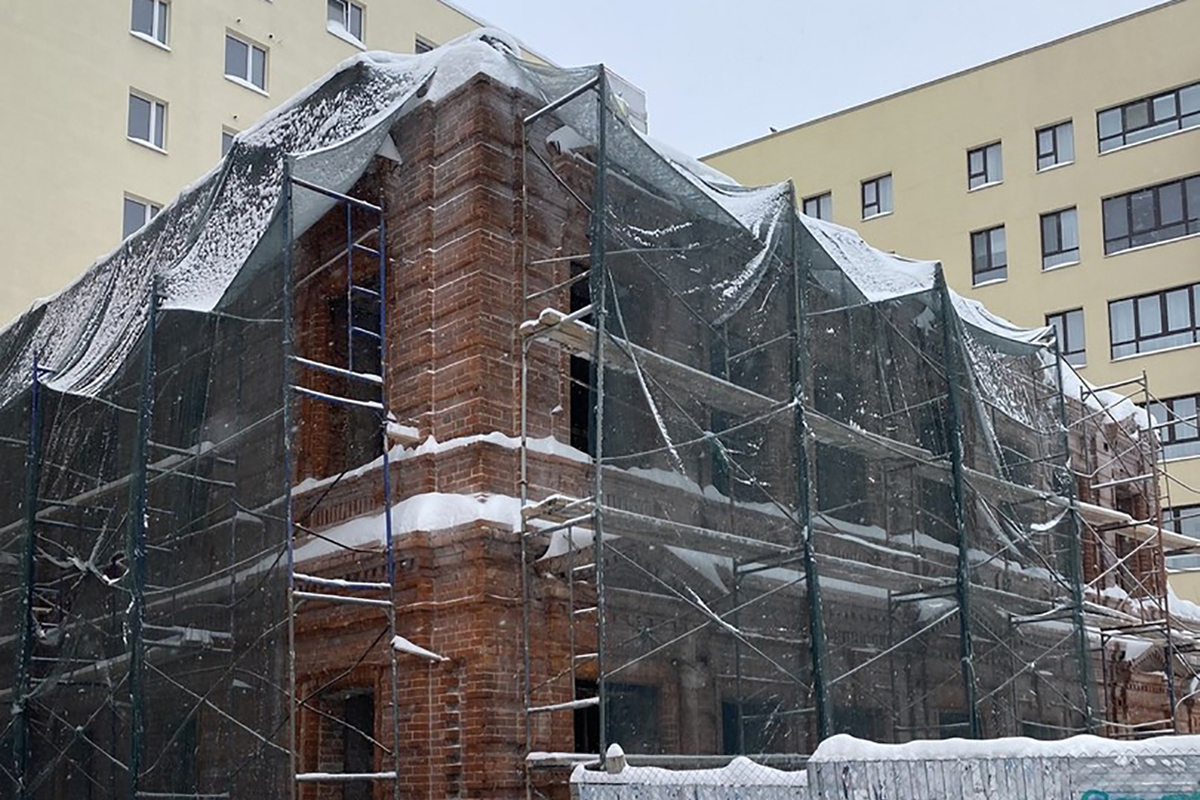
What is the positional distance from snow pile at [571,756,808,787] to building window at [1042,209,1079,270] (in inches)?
1117

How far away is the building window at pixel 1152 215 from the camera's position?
3309 cm

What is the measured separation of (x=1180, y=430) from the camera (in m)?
33.3

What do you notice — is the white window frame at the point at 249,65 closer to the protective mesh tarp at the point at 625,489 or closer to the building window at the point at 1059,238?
the protective mesh tarp at the point at 625,489

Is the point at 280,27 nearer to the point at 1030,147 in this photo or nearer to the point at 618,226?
the point at 1030,147

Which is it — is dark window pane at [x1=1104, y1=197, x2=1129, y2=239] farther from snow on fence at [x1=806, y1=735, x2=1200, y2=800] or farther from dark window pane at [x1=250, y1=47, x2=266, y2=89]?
snow on fence at [x1=806, y1=735, x2=1200, y2=800]

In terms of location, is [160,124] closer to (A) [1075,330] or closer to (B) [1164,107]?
(A) [1075,330]

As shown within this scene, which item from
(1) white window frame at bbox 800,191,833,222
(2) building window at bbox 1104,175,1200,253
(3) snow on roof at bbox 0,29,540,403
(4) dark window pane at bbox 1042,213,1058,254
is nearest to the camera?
(3) snow on roof at bbox 0,29,540,403

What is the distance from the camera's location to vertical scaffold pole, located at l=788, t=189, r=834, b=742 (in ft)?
37.7

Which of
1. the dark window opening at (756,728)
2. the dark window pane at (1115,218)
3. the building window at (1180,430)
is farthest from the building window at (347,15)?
the dark window opening at (756,728)

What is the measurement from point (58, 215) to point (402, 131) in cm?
1687

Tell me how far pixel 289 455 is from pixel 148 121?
2066 cm

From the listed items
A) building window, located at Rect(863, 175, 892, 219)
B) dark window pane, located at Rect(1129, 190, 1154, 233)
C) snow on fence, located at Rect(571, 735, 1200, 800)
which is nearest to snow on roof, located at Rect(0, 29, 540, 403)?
snow on fence, located at Rect(571, 735, 1200, 800)

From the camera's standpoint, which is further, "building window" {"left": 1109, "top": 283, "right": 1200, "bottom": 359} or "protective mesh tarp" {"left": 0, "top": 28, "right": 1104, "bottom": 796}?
"building window" {"left": 1109, "top": 283, "right": 1200, "bottom": 359}

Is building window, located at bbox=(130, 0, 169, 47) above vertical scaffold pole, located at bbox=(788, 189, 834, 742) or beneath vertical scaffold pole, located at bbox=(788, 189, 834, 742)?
above
